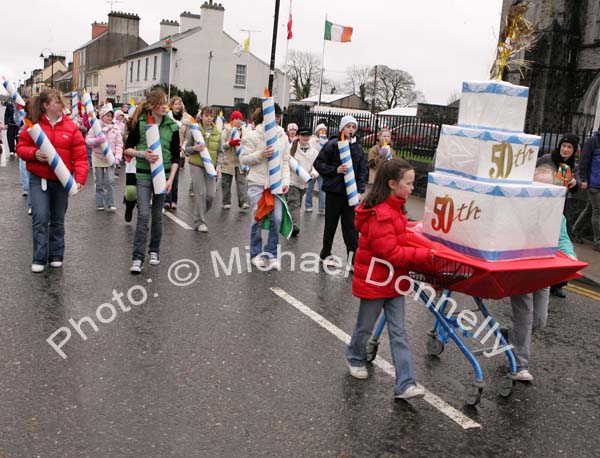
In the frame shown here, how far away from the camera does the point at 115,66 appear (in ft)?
228

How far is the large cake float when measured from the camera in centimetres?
440

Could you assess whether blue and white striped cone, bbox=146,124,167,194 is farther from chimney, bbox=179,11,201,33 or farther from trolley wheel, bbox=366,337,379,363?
chimney, bbox=179,11,201,33

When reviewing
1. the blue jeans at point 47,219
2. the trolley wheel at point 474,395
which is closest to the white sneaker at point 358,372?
the trolley wheel at point 474,395

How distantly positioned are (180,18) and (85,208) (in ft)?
165

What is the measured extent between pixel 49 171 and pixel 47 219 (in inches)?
22.1

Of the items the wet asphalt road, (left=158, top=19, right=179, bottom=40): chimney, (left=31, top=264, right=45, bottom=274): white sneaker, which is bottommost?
the wet asphalt road

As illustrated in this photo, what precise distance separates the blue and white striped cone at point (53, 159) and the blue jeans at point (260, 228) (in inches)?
87.4

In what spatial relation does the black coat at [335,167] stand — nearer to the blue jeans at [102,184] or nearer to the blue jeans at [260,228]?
the blue jeans at [260,228]

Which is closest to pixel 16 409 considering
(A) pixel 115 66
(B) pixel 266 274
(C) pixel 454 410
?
(C) pixel 454 410

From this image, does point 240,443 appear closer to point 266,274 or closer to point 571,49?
point 266,274

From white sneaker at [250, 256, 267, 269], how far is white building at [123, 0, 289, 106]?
4779cm

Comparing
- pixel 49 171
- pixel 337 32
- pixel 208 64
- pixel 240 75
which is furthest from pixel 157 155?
pixel 240 75

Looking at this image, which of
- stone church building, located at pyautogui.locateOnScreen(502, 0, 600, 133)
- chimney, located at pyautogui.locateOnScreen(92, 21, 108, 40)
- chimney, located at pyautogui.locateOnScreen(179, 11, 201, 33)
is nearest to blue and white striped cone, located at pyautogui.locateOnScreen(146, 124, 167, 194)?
stone church building, located at pyautogui.locateOnScreen(502, 0, 600, 133)

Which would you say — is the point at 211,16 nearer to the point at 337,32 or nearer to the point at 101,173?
the point at 337,32
